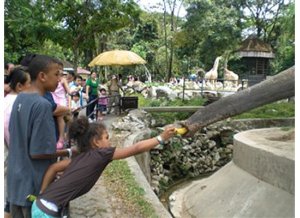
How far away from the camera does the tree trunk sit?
4117 mm

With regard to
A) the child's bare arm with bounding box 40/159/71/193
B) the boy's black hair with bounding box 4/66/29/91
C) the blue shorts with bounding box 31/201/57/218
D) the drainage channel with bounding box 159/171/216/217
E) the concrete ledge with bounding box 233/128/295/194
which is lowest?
the drainage channel with bounding box 159/171/216/217

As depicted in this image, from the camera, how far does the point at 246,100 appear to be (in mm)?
4484

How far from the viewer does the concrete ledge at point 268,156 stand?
5.50m

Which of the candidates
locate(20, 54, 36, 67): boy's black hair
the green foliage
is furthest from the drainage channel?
locate(20, 54, 36, 67): boy's black hair

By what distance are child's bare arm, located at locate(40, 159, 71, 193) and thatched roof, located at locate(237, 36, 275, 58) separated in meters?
29.4

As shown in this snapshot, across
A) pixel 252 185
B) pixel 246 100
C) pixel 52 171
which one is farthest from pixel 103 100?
pixel 52 171

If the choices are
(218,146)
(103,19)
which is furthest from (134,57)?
(218,146)

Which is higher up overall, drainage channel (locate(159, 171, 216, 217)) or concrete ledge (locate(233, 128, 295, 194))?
concrete ledge (locate(233, 128, 295, 194))

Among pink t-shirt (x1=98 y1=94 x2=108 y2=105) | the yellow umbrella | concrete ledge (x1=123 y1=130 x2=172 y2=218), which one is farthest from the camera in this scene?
the yellow umbrella

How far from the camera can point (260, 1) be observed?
107 feet

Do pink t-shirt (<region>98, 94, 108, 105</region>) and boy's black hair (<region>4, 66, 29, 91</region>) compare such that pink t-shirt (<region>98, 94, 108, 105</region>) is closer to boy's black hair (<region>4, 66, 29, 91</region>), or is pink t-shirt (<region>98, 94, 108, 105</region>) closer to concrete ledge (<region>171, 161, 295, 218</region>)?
concrete ledge (<region>171, 161, 295, 218</region>)

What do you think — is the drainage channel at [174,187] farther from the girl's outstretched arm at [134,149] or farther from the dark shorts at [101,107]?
the girl's outstretched arm at [134,149]

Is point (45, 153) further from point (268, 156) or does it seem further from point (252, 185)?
point (252, 185)

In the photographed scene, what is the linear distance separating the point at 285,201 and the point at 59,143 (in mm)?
3117
